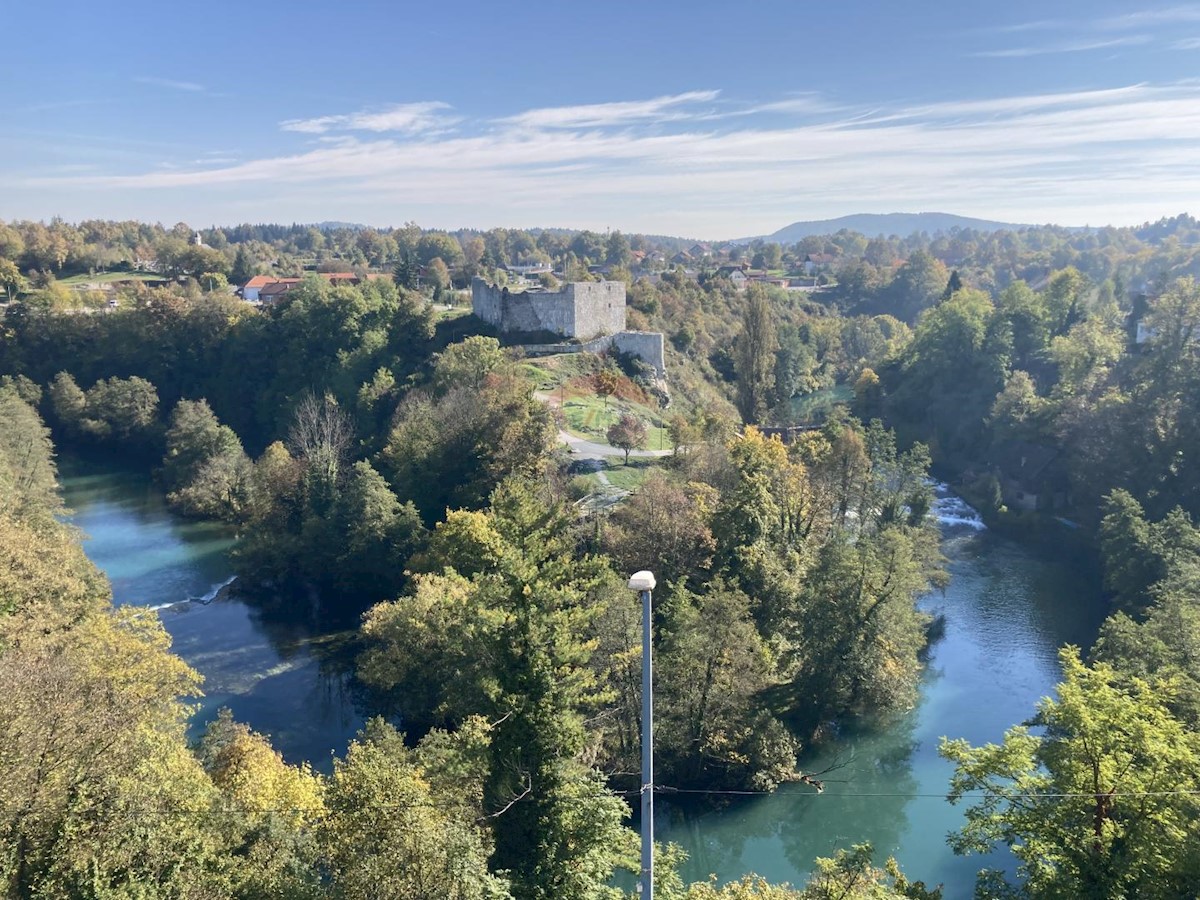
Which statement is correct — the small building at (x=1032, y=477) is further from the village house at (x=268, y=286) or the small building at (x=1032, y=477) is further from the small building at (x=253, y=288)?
the small building at (x=253, y=288)

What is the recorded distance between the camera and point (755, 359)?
46.7 meters

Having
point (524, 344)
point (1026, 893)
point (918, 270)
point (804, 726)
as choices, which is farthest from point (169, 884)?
point (918, 270)

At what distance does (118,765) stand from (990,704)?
22.7 metres

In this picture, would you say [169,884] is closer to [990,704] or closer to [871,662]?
[871,662]

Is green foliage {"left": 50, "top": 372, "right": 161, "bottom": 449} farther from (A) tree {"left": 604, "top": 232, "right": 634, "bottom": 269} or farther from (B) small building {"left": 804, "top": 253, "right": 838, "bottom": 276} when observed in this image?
(B) small building {"left": 804, "top": 253, "right": 838, "bottom": 276}

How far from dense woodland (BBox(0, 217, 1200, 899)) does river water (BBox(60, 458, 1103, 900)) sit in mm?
1076

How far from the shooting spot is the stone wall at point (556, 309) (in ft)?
159

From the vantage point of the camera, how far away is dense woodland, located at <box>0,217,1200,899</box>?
36.6 ft

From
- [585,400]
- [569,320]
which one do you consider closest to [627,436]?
[585,400]

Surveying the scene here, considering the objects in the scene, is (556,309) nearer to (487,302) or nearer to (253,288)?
(487,302)

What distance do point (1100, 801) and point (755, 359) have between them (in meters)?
36.5

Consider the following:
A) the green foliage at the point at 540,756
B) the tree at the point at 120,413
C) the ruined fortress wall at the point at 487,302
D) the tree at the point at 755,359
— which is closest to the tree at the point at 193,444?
the tree at the point at 120,413

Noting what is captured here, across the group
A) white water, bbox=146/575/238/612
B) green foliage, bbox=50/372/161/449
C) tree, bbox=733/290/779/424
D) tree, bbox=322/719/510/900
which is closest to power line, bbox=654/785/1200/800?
tree, bbox=322/719/510/900

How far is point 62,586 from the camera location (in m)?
20.3
